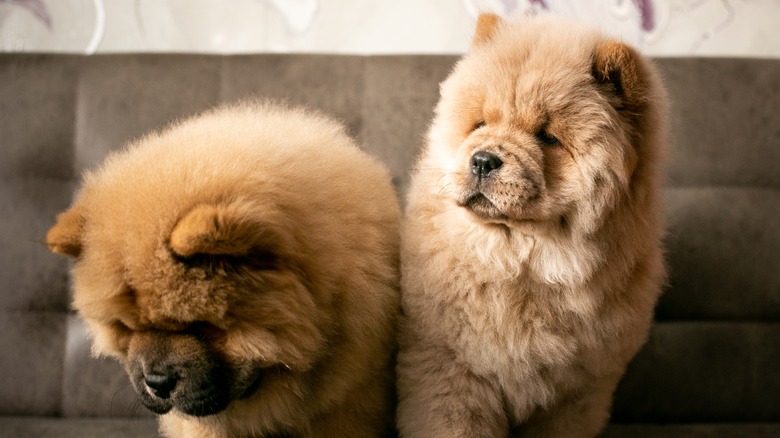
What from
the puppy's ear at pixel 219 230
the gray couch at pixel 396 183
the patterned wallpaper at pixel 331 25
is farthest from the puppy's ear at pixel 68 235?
the patterned wallpaper at pixel 331 25

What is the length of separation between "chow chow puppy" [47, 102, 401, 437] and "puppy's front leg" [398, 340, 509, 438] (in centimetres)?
9

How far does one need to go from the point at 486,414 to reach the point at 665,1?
155 centimetres

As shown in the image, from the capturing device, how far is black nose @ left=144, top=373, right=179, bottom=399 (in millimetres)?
1125

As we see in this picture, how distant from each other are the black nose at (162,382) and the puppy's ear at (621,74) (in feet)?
3.00

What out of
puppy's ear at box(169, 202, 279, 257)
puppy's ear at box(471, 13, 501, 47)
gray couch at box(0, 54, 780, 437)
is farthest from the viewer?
gray couch at box(0, 54, 780, 437)

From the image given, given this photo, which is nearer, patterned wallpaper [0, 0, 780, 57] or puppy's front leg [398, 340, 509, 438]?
puppy's front leg [398, 340, 509, 438]

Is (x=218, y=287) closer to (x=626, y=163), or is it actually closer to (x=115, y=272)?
(x=115, y=272)

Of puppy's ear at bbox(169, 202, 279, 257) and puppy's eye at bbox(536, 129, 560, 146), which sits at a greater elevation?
puppy's eye at bbox(536, 129, 560, 146)

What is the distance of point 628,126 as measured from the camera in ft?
4.15

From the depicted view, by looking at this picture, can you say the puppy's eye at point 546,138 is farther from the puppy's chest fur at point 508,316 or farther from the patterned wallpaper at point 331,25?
the patterned wallpaper at point 331,25

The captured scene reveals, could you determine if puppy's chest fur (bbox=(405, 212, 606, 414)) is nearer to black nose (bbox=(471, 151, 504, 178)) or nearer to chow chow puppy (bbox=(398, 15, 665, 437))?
chow chow puppy (bbox=(398, 15, 665, 437))

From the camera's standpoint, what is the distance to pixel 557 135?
1.23 m

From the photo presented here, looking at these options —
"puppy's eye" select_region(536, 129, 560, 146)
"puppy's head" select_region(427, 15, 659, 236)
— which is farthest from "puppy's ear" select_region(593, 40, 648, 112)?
"puppy's eye" select_region(536, 129, 560, 146)

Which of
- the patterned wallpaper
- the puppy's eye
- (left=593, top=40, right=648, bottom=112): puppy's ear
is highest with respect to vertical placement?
the patterned wallpaper
